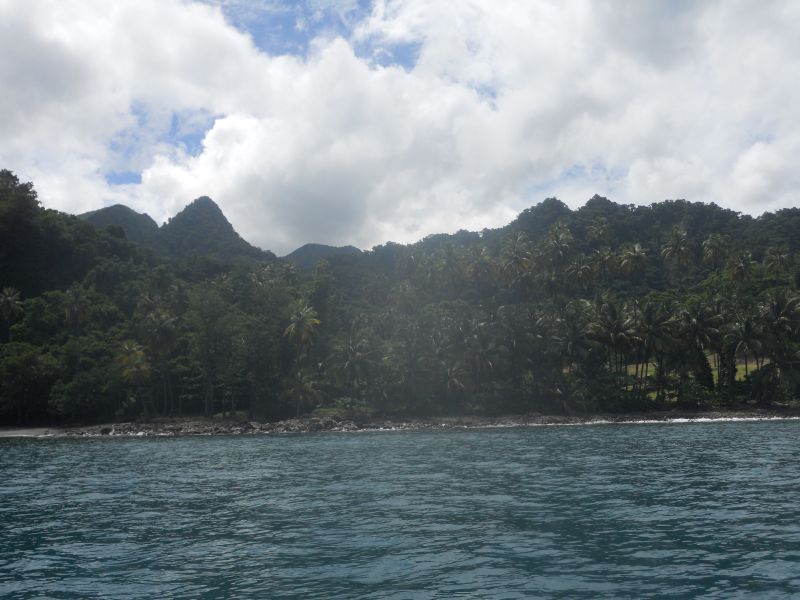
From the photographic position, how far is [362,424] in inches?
3172

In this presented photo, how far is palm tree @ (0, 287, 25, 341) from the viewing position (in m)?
99.8

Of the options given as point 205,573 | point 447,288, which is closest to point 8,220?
point 447,288

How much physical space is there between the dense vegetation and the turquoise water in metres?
42.4

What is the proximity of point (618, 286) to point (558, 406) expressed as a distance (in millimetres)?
43929

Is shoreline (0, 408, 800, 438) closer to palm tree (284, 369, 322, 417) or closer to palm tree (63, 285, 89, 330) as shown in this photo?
palm tree (284, 369, 322, 417)

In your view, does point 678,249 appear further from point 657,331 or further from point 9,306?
point 9,306

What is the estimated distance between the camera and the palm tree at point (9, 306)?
327ft

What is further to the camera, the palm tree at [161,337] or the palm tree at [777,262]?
the palm tree at [777,262]

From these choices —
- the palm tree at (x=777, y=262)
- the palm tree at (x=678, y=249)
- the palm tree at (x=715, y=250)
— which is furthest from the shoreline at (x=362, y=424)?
the palm tree at (x=715, y=250)

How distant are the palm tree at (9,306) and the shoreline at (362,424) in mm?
23684

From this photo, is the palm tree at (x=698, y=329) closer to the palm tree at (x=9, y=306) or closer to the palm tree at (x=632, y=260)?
the palm tree at (x=632, y=260)

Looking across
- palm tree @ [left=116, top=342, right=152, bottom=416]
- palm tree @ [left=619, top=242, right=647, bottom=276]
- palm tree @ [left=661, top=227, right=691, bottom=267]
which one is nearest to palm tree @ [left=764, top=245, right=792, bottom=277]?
palm tree @ [left=661, top=227, right=691, bottom=267]

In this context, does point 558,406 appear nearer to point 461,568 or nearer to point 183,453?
point 183,453

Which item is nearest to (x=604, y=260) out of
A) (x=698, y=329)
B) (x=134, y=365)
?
(x=698, y=329)
